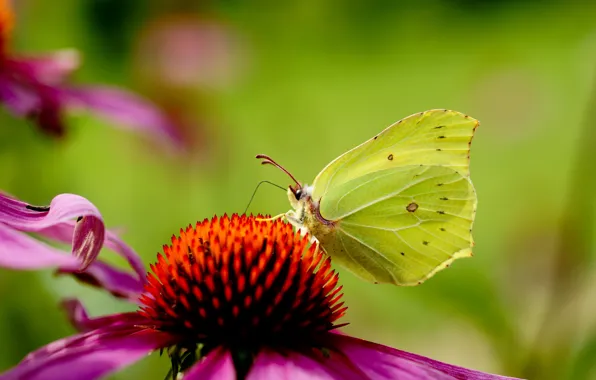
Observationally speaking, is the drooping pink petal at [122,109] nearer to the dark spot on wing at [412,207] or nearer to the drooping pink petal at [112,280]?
the drooping pink petal at [112,280]

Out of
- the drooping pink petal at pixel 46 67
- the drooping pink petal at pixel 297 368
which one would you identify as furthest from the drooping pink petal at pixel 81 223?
the drooping pink petal at pixel 46 67

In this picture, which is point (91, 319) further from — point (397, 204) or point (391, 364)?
point (397, 204)

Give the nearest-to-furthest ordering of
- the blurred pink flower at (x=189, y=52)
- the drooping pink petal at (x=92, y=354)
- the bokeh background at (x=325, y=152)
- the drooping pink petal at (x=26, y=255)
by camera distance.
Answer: the drooping pink petal at (x=26, y=255), the drooping pink petal at (x=92, y=354), the bokeh background at (x=325, y=152), the blurred pink flower at (x=189, y=52)

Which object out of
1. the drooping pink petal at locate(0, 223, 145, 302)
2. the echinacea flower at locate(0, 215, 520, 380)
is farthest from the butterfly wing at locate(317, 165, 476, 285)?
the drooping pink petal at locate(0, 223, 145, 302)

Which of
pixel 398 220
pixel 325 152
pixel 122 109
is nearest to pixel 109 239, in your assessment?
pixel 398 220

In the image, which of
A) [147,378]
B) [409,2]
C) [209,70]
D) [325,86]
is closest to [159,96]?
[209,70]

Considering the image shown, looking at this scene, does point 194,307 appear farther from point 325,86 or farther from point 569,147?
point 325,86
